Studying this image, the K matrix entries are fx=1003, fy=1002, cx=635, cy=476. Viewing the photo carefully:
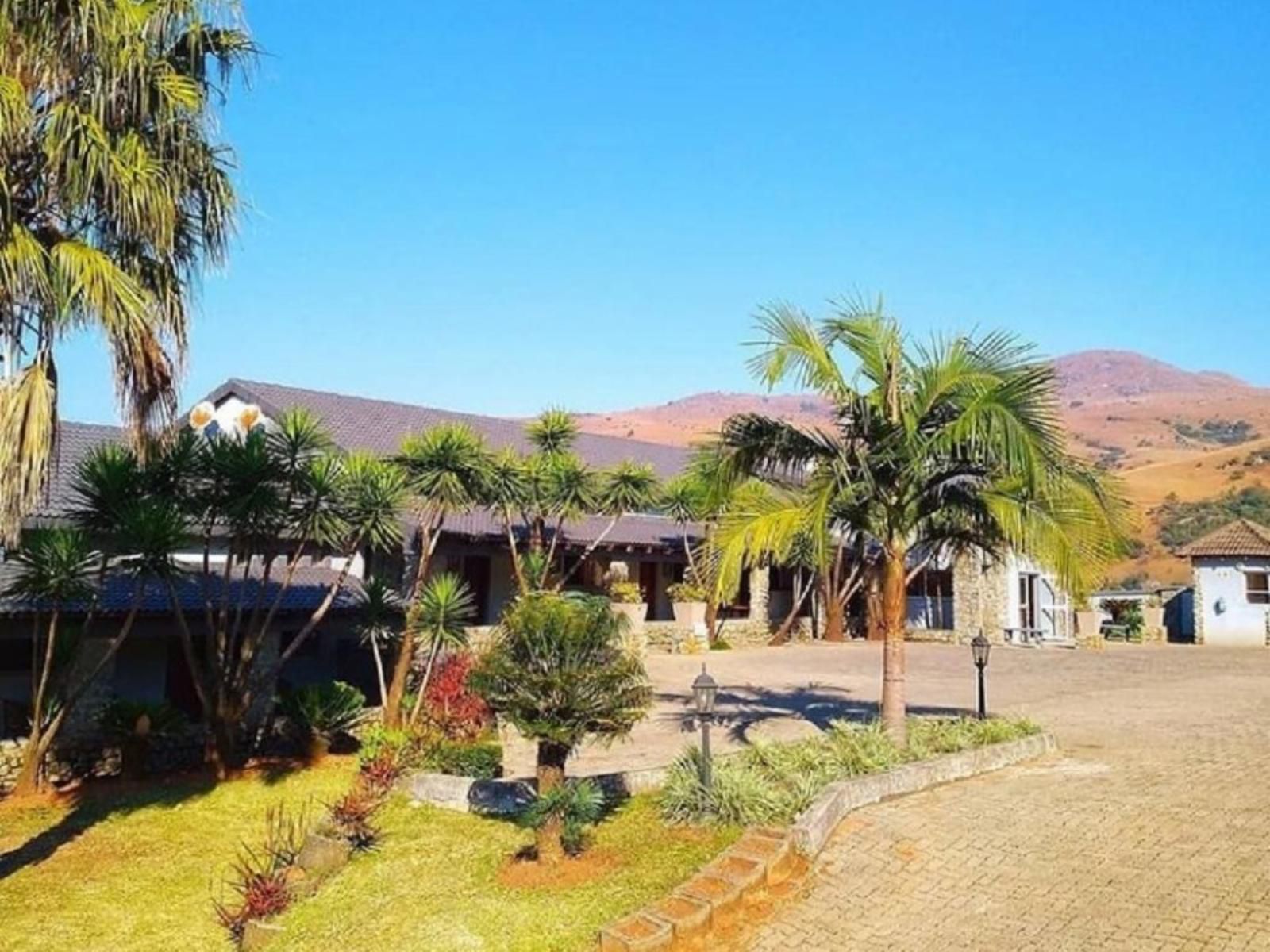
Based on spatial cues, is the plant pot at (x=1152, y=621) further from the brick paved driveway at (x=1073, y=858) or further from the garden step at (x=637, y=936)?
the garden step at (x=637, y=936)

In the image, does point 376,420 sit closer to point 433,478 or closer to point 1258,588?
point 433,478

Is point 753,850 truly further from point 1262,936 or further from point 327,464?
point 327,464

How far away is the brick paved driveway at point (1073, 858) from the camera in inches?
261

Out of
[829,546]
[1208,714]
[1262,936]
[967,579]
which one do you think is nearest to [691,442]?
[829,546]

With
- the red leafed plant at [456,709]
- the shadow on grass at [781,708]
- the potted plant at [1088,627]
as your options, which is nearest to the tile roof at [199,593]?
the red leafed plant at [456,709]

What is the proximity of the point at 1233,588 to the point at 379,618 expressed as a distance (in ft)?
89.3

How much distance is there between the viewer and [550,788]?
885cm

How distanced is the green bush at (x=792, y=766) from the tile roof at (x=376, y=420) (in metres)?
14.9

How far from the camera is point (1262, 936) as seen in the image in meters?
6.30

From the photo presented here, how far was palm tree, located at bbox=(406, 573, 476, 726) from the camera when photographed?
16.5 m

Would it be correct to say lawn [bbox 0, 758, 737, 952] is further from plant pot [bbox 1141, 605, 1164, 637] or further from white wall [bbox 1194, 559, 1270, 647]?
plant pot [bbox 1141, 605, 1164, 637]

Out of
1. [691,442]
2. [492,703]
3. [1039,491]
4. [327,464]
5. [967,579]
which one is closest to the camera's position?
[492,703]

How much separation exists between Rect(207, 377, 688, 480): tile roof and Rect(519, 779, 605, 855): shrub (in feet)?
53.9

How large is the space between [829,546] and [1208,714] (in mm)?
8534
